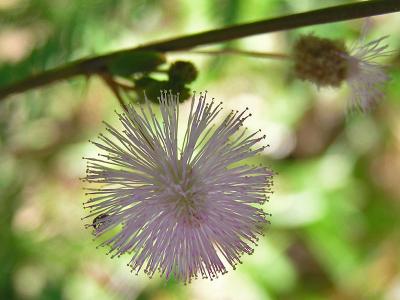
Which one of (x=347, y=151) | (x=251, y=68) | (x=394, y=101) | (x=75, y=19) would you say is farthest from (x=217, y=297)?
(x=75, y=19)

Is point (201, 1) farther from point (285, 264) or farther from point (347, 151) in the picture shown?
point (285, 264)

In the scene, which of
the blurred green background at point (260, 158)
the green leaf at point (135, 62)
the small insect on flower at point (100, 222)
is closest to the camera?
the small insect on flower at point (100, 222)

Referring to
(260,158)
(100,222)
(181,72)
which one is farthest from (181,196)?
(260,158)

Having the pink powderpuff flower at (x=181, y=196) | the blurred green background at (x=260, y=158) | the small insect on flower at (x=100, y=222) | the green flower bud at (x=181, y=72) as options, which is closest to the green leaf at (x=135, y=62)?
the green flower bud at (x=181, y=72)

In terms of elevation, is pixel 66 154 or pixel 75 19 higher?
pixel 75 19

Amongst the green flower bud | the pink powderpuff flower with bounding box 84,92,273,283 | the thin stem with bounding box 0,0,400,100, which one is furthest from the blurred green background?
the pink powderpuff flower with bounding box 84,92,273,283

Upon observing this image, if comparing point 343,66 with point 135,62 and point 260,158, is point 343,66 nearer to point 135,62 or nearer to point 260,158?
point 135,62

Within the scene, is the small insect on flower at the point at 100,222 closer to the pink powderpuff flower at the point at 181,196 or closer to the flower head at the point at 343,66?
the pink powderpuff flower at the point at 181,196
